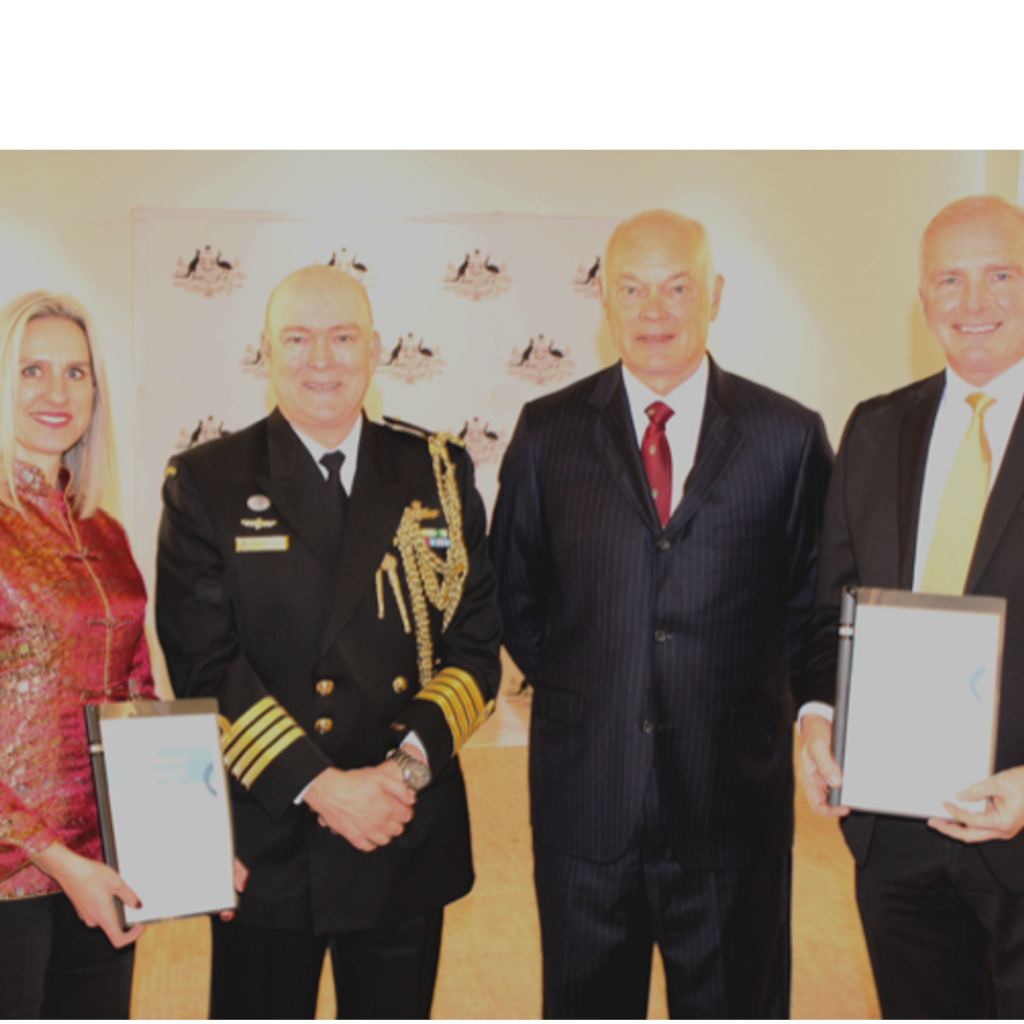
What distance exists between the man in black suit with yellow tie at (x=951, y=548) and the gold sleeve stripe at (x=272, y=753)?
37.3 inches

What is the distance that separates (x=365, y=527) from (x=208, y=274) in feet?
12.7

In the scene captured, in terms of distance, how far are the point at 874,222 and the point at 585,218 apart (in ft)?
5.40

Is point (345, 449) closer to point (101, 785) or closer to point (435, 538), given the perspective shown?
point (435, 538)

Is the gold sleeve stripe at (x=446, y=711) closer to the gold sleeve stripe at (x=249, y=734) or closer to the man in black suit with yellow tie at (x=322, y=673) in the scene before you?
the man in black suit with yellow tie at (x=322, y=673)

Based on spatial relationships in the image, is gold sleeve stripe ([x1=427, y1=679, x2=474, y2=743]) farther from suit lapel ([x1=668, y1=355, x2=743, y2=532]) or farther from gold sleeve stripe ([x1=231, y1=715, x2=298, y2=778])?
suit lapel ([x1=668, y1=355, x2=743, y2=532])

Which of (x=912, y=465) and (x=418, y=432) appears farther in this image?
(x=418, y=432)

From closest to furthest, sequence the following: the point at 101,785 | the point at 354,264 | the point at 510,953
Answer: the point at 101,785, the point at 510,953, the point at 354,264

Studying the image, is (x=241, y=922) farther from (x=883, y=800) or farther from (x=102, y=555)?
(x=883, y=800)

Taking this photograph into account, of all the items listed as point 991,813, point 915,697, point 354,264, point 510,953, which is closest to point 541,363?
point 354,264

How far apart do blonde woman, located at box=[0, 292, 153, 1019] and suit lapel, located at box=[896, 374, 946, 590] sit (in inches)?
55.2

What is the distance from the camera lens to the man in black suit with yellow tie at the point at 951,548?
5.85 ft

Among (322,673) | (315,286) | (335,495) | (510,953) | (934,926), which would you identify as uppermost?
(315,286)

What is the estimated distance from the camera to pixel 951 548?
183 cm

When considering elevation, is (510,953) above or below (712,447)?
below
